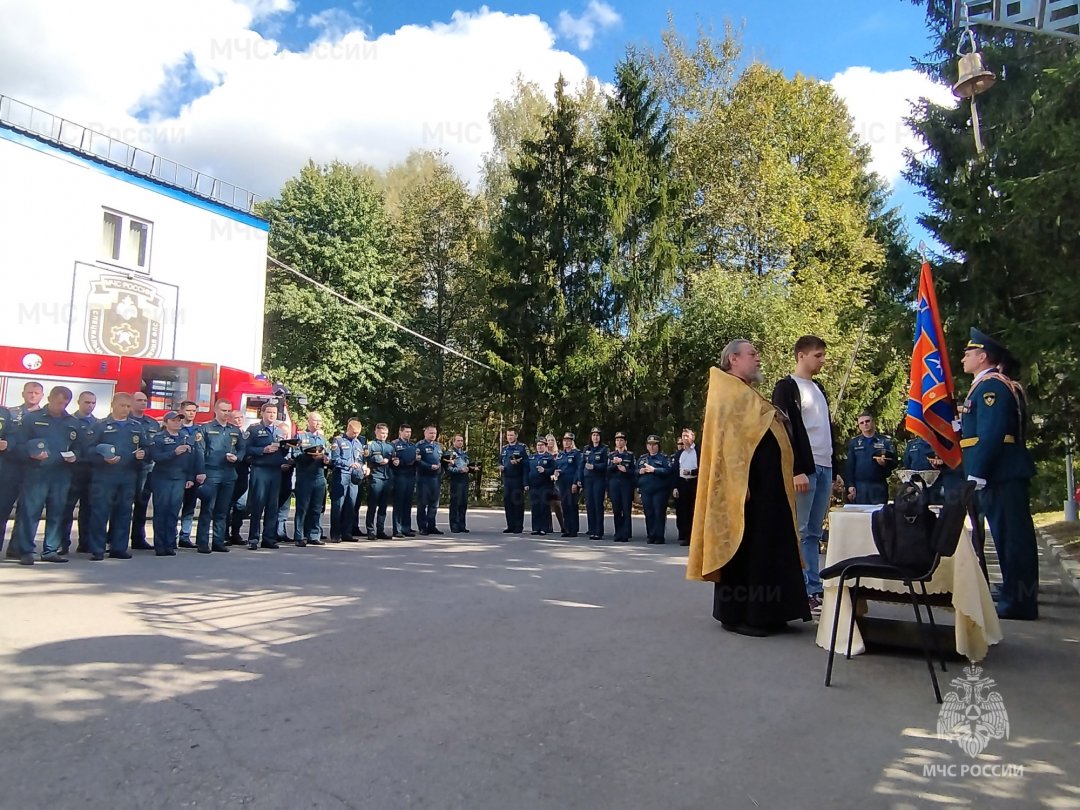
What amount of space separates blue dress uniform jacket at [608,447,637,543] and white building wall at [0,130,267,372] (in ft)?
35.4

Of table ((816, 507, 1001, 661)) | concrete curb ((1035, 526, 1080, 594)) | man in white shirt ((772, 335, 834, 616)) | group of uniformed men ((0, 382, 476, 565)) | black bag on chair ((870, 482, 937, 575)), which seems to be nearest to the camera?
black bag on chair ((870, 482, 937, 575))

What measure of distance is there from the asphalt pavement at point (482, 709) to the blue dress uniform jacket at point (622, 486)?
762 cm

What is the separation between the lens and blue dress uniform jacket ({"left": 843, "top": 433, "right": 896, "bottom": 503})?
12.2 m

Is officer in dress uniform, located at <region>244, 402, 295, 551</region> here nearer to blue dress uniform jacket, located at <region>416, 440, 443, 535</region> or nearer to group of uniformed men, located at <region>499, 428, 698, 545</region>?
blue dress uniform jacket, located at <region>416, 440, 443, 535</region>

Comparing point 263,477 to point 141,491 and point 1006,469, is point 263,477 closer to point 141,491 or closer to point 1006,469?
point 141,491

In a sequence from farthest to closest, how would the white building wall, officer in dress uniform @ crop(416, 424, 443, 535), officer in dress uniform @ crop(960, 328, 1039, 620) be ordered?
the white building wall → officer in dress uniform @ crop(416, 424, 443, 535) → officer in dress uniform @ crop(960, 328, 1039, 620)

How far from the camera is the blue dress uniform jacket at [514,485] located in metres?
16.2

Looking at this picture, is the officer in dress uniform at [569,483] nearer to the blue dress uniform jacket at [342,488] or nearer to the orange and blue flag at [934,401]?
the blue dress uniform jacket at [342,488]

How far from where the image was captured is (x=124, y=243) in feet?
62.6

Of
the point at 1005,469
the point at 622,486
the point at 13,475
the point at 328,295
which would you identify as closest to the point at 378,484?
the point at 622,486

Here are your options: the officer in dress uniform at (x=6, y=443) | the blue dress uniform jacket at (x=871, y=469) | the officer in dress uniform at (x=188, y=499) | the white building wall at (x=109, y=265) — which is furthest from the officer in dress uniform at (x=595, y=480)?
the white building wall at (x=109, y=265)

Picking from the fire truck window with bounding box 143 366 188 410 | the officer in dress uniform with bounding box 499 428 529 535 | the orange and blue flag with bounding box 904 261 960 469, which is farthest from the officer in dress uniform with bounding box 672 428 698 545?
the fire truck window with bounding box 143 366 188 410

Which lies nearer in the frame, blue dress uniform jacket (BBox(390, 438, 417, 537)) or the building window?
blue dress uniform jacket (BBox(390, 438, 417, 537))

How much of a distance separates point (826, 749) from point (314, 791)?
212cm
